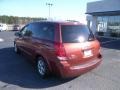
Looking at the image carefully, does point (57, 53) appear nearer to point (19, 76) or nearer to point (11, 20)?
point (19, 76)

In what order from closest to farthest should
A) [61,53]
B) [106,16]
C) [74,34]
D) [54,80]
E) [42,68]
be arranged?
1. [61,53]
2. [74,34]
3. [54,80]
4. [42,68]
5. [106,16]

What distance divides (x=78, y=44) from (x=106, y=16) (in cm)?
2229

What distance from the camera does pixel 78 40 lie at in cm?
643

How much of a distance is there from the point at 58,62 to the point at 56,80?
91cm

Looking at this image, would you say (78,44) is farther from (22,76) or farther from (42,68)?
(22,76)

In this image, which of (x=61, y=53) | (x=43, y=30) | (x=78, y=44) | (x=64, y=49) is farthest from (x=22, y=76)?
(x=78, y=44)

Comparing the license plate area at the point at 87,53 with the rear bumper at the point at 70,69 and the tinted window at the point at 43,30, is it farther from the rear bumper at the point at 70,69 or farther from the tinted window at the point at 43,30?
the tinted window at the point at 43,30

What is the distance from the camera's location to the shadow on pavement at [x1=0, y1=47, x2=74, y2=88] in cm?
645

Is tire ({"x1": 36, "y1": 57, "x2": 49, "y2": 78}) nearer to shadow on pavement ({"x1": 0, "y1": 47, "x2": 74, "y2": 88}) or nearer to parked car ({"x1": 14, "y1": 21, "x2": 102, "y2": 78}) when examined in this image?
parked car ({"x1": 14, "y1": 21, "x2": 102, "y2": 78})

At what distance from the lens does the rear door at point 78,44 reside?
20.4 ft

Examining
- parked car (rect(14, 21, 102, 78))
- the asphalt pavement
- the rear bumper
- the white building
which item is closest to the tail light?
parked car (rect(14, 21, 102, 78))

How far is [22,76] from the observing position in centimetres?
718

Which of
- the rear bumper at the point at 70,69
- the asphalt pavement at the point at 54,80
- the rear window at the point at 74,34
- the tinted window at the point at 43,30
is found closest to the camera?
the rear bumper at the point at 70,69

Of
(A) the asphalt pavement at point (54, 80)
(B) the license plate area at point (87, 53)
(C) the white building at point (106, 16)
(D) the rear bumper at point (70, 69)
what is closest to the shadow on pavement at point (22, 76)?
(A) the asphalt pavement at point (54, 80)
